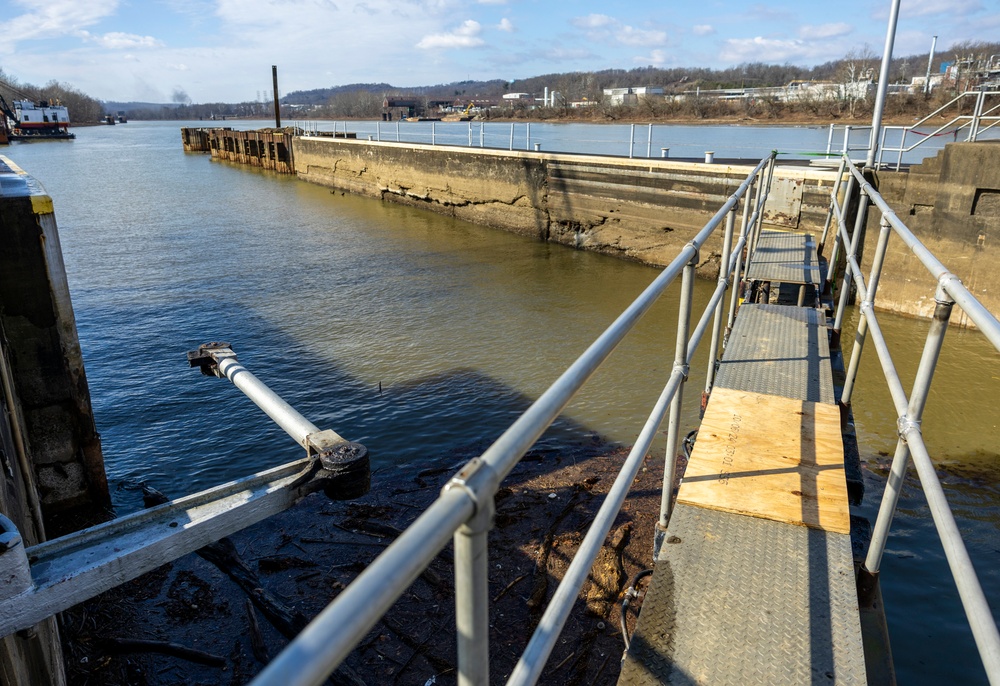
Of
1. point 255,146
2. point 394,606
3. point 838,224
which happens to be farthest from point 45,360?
point 255,146

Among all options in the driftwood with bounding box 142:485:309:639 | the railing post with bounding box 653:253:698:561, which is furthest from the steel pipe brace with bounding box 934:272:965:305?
the driftwood with bounding box 142:485:309:639

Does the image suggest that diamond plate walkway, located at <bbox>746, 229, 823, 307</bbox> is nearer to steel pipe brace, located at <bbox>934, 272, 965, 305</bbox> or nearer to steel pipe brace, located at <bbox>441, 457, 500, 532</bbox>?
steel pipe brace, located at <bbox>934, 272, 965, 305</bbox>

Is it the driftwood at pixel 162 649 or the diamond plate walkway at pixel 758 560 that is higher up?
the diamond plate walkway at pixel 758 560

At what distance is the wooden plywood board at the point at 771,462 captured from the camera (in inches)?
97.3

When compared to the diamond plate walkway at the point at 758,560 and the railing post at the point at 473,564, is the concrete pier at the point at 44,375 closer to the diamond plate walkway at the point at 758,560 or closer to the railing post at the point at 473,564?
the diamond plate walkway at the point at 758,560

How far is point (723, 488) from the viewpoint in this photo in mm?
2613

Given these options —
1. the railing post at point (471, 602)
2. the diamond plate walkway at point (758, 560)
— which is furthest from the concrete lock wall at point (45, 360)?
the railing post at point (471, 602)

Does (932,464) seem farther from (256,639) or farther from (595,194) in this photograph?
(595,194)

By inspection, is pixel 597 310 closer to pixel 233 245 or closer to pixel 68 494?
pixel 68 494

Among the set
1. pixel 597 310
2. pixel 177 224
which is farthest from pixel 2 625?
pixel 177 224

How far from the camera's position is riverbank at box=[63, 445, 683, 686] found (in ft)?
13.2

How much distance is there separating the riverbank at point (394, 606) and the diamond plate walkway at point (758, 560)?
1.76m

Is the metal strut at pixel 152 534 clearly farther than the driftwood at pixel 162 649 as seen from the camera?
No

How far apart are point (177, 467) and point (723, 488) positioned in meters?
5.84
